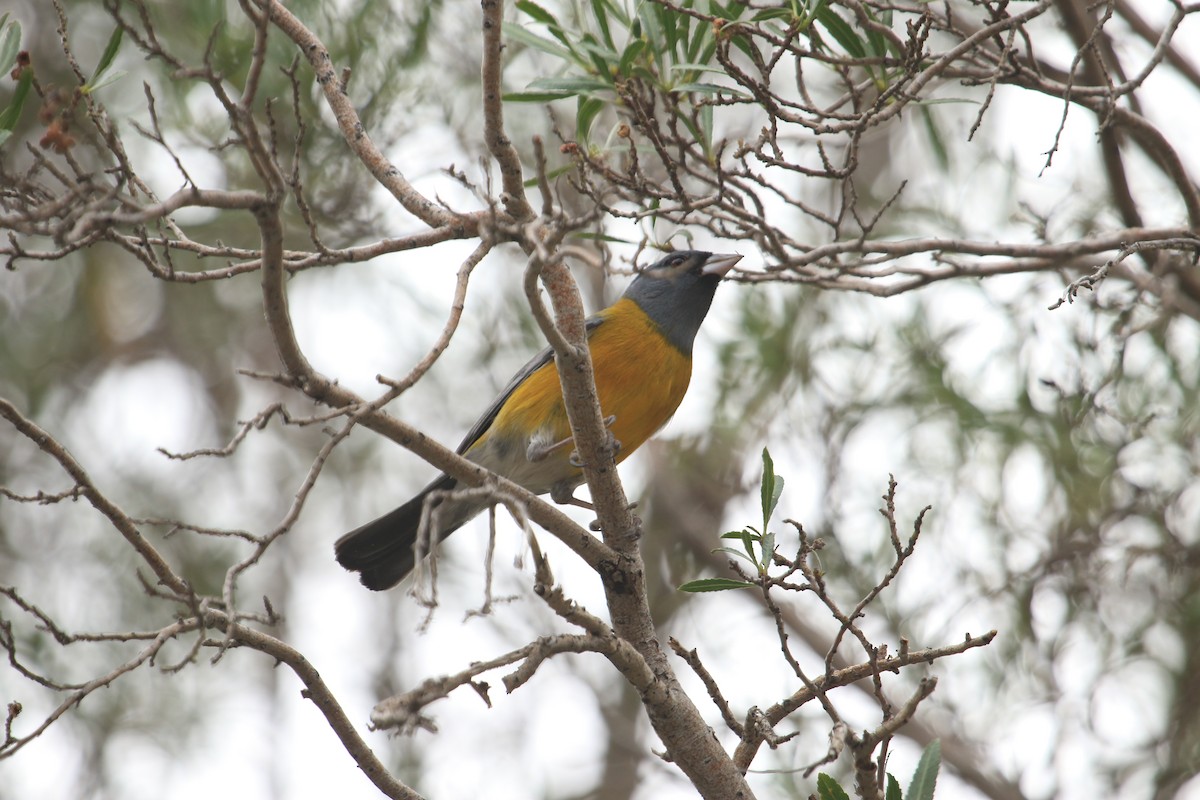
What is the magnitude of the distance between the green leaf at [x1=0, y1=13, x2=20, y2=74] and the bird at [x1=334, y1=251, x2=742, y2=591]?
2.55 m

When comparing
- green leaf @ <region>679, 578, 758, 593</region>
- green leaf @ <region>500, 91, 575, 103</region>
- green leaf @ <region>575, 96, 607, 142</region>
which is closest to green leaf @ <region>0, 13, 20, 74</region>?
green leaf @ <region>500, 91, 575, 103</region>

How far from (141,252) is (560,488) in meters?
2.91

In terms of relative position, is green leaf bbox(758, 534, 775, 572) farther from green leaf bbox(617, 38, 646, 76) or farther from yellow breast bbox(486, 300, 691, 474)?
yellow breast bbox(486, 300, 691, 474)

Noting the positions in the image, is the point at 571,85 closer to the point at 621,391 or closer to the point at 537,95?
the point at 537,95

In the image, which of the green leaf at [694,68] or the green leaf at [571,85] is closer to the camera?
the green leaf at [694,68]

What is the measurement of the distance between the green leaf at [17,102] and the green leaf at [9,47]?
5 centimetres

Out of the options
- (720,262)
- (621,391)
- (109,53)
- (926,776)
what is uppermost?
(720,262)

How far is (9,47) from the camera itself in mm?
Result: 3318

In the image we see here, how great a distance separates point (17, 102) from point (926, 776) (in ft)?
9.70

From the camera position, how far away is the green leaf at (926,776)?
2.95m

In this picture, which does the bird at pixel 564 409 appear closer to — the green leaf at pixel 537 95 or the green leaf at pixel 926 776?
the green leaf at pixel 537 95

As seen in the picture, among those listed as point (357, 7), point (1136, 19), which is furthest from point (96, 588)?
point (1136, 19)

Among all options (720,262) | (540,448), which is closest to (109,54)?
(540,448)

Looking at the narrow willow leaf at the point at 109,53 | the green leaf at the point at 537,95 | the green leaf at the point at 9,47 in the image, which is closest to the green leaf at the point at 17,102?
the green leaf at the point at 9,47
